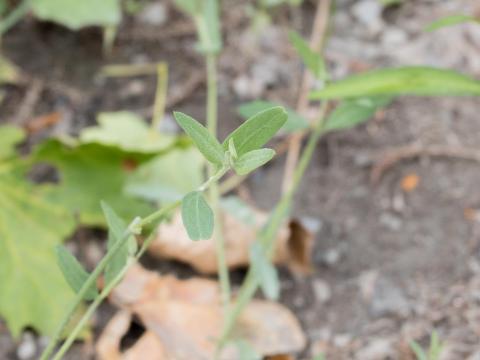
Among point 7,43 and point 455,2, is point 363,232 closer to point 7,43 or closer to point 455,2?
point 455,2

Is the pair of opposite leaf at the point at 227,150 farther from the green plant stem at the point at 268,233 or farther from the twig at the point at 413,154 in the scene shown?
the twig at the point at 413,154

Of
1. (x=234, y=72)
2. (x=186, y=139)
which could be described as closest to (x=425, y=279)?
(x=186, y=139)

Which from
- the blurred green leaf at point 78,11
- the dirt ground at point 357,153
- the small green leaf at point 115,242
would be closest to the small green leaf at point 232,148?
the small green leaf at point 115,242

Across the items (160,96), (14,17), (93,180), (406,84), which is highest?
(14,17)

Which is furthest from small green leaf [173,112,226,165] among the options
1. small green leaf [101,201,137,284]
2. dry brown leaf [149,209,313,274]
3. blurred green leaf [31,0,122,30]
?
blurred green leaf [31,0,122,30]

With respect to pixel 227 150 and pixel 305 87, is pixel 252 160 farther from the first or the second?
pixel 305 87

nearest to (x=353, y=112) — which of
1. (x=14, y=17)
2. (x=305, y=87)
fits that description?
(x=305, y=87)
